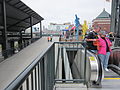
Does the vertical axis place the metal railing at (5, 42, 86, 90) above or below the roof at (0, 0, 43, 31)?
below

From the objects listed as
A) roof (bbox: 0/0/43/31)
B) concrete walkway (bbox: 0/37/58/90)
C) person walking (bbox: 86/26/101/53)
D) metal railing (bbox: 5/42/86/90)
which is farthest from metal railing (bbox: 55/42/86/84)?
roof (bbox: 0/0/43/31)

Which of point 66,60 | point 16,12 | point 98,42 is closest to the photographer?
point 98,42

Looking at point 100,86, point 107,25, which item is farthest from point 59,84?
point 107,25

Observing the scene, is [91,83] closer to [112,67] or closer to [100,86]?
[100,86]

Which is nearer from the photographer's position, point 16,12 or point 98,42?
point 98,42

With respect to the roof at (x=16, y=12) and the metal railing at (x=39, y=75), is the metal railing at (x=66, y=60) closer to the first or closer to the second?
the metal railing at (x=39, y=75)

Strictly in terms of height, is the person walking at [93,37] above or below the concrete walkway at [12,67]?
above

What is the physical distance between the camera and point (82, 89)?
3400 millimetres

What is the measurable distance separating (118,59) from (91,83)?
3.05 m

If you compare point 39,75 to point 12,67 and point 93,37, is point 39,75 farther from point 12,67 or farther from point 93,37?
point 12,67

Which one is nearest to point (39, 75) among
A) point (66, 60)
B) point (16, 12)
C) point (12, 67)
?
point (66, 60)

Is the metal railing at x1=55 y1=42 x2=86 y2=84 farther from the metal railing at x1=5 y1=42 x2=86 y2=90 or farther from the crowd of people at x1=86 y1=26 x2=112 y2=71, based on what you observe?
the crowd of people at x1=86 y1=26 x2=112 y2=71

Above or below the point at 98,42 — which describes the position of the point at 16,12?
above

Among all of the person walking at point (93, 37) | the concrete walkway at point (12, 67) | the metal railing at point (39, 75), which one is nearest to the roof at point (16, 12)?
the concrete walkway at point (12, 67)
